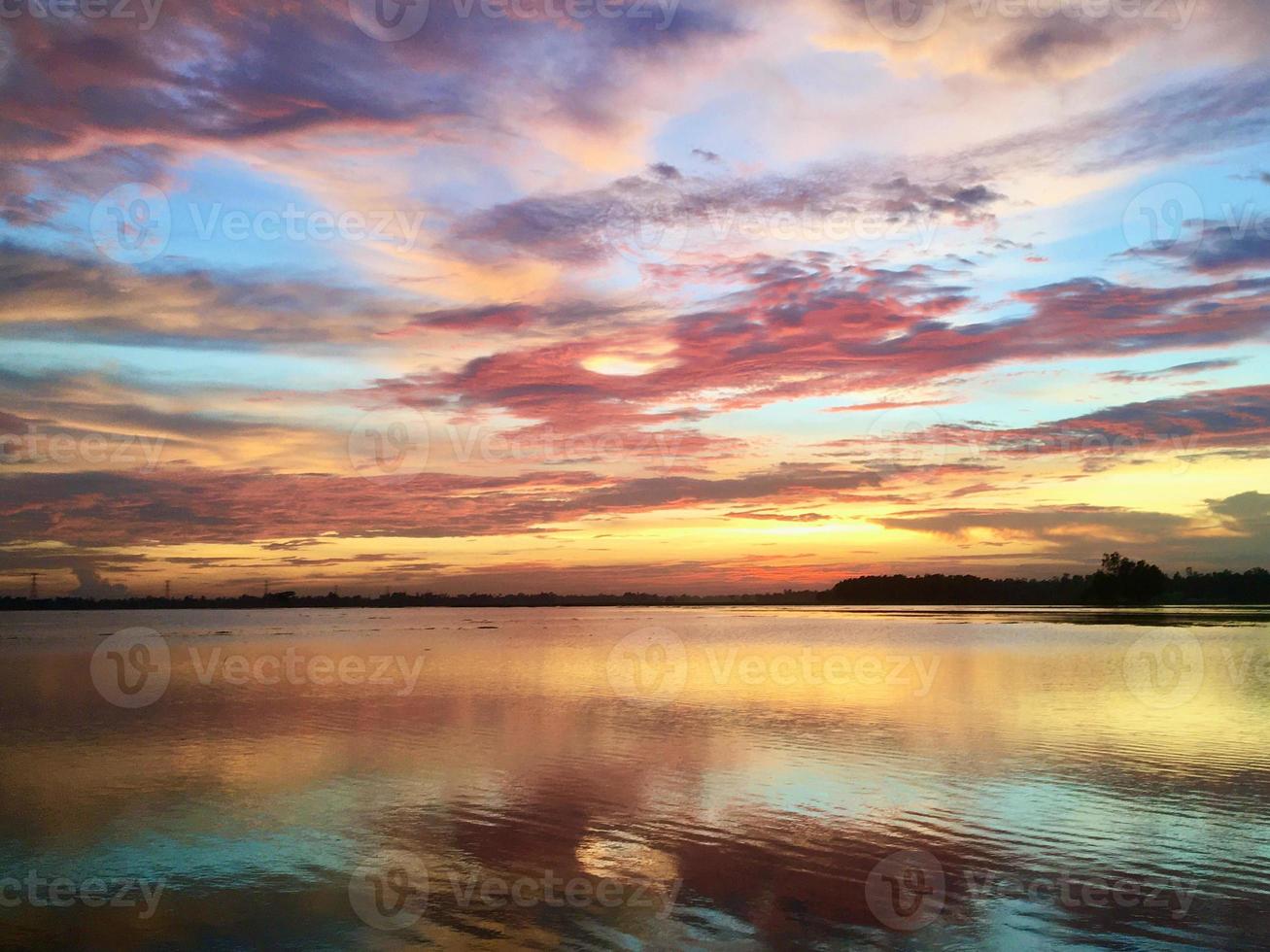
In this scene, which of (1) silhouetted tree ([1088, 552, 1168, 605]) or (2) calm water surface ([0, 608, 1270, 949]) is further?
(1) silhouetted tree ([1088, 552, 1168, 605])

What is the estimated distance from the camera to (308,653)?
76.9 m

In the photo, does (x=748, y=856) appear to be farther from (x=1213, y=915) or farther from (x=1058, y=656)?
(x=1058, y=656)

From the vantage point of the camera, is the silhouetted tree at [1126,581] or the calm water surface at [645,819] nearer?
the calm water surface at [645,819]

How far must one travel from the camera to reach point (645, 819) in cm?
1952

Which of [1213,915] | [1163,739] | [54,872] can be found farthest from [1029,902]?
[1163,739]

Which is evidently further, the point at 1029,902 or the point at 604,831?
the point at 604,831

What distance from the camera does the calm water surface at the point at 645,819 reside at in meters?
13.6

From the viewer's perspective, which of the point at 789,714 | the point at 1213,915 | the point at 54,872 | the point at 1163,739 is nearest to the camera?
the point at 1213,915

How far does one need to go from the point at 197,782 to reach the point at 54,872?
25.3ft

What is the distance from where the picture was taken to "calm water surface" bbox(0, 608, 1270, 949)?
44.8 feet

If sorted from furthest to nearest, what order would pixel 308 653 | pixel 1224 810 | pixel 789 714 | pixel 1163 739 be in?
pixel 308 653 → pixel 789 714 → pixel 1163 739 → pixel 1224 810

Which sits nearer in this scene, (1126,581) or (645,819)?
(645,819)

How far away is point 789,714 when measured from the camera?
116ft

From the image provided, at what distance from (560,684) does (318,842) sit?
3127 cm
